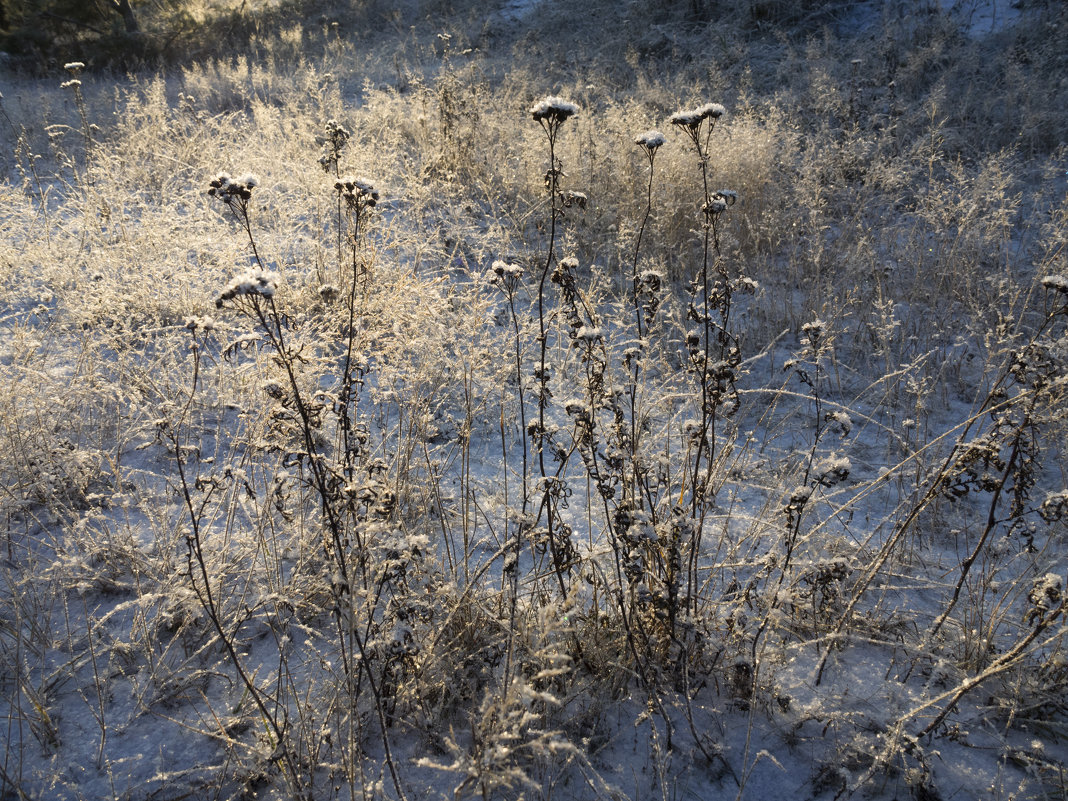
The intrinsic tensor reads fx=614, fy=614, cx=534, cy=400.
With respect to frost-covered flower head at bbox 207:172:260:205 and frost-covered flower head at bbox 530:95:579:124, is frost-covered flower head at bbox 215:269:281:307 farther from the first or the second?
frost-covered flower head at bbox 530:95:579:124

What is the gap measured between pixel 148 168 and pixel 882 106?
7638 millimetres

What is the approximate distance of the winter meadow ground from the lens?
1709 mm

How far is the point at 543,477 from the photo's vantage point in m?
2.10

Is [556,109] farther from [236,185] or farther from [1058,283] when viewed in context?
[1058,283]

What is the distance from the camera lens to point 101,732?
182 centimetres

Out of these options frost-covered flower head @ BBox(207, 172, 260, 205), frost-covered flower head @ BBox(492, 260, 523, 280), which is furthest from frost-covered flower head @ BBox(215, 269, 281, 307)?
frost-covered flower head @ BBox(492, 260, 523, 280)

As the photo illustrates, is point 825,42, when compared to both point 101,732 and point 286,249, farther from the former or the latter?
point 101,732

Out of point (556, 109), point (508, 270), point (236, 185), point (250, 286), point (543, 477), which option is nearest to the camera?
point (250, 286)

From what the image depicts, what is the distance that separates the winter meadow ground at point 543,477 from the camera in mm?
1709

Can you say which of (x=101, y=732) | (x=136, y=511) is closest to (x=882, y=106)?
(x=136, y=511)

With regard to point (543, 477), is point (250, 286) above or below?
above

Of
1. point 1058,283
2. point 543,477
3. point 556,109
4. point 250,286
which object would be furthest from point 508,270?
point 1058,283

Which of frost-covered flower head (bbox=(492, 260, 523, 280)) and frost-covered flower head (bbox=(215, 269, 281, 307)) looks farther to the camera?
frost-covered flower head (bbox=(492, 260, 523, 280))

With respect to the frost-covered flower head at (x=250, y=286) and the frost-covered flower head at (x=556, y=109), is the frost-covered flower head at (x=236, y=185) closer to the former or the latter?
the frost-covered flower head at (x=250, y=286)
